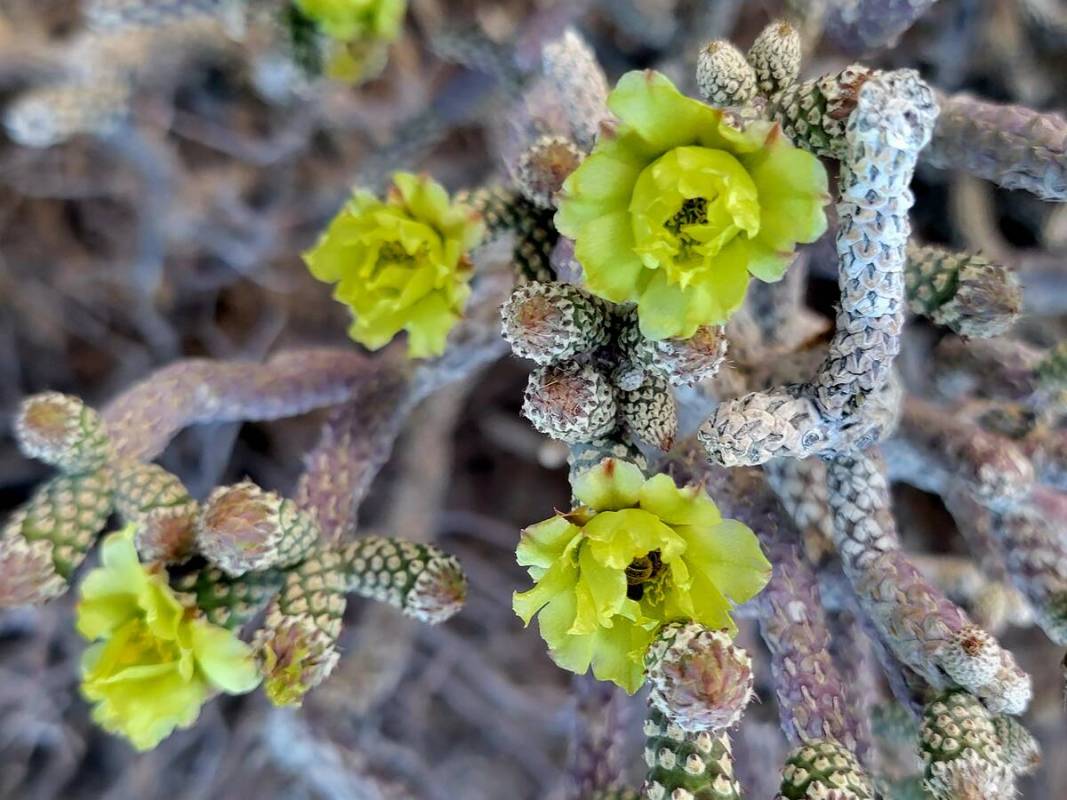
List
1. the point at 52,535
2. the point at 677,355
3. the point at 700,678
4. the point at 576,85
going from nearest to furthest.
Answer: the point at 700,678 → the point at 677,355 → the point at 52,535 → the point at 576,85

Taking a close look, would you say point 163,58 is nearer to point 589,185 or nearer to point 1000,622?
point 589,185

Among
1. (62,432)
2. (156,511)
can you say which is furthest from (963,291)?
(62,432)

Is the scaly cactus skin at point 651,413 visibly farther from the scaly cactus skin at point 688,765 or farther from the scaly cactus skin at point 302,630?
the scaly cactus skin at point 302,630

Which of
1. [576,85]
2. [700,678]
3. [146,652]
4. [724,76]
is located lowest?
[146,652]

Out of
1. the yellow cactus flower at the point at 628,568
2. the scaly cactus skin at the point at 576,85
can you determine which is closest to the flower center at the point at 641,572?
the yellow cactus flower at the point at 628,568

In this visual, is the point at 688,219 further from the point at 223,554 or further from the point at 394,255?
the point at 223,554

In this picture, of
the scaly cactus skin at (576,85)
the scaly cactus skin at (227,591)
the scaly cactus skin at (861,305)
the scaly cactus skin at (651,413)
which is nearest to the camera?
the scaly cactus skin at (861,305)

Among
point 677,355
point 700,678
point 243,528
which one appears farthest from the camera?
point 243,528
